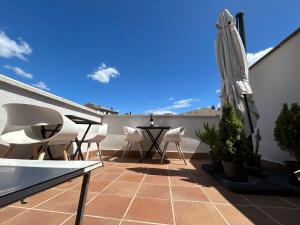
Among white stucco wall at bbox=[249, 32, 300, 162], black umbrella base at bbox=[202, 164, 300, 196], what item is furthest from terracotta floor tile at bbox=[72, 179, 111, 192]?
white stucco wall at bbox=[249, 32, 300, 162]

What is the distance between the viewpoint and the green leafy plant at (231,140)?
2131 mm

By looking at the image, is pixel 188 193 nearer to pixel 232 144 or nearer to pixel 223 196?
pixel 223 196

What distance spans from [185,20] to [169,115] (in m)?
3.32

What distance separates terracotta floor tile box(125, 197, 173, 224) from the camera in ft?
4.00

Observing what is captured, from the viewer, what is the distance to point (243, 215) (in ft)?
4.27

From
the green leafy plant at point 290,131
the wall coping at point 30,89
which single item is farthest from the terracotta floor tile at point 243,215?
the wall coping at point 30,89

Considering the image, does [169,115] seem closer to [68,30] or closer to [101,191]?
[101,191]

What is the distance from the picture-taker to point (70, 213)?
1.26 meters

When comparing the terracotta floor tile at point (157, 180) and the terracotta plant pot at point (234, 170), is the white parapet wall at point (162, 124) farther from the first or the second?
the terracotta plant pot at point (234, 170)

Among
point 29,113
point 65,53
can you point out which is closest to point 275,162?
point 29,113

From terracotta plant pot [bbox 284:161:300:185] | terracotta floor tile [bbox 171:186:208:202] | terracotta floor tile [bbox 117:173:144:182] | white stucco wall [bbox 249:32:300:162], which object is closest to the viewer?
terracotta floor tile [bbox 171:186:208:202]

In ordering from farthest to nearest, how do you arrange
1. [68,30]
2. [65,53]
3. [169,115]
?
[65,53]
[68,30]
[169,115]

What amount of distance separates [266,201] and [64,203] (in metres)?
1.88

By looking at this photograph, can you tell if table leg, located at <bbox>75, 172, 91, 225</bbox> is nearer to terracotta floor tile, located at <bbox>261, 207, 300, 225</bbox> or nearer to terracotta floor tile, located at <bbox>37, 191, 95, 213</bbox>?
terracotta floor tile, located at <bbox>37, 191, 95, 213</bbox>
